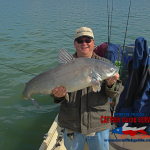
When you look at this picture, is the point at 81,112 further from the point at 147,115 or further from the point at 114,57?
the point at 114,57

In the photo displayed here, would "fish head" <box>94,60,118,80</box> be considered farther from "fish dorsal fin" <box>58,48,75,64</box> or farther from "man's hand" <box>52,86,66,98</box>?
"man's hand" <box>52,86,66,98</box>

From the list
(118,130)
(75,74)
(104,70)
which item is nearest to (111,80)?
(104,70)

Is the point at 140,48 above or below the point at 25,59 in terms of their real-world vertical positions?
above

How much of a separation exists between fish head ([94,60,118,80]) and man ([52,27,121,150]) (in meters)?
0.08

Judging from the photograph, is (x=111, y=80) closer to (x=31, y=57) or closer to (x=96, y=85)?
(x=96, y=85)

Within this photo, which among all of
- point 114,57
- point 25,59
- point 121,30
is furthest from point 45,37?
point 114,57

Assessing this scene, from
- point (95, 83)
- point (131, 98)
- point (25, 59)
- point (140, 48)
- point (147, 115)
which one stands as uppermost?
point (140, 48)

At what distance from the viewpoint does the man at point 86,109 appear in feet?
8.02

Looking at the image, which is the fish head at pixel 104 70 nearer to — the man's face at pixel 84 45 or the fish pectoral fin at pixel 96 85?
the fish pectoral fin at pixel 96 85

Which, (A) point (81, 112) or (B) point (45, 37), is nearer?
(A) point (81, 112)

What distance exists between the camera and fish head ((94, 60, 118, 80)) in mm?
2367

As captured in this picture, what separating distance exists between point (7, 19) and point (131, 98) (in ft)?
58.3

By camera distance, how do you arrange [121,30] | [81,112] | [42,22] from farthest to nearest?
[42,22]
[121,30]
[81,112]

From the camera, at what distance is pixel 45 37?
511 inches
